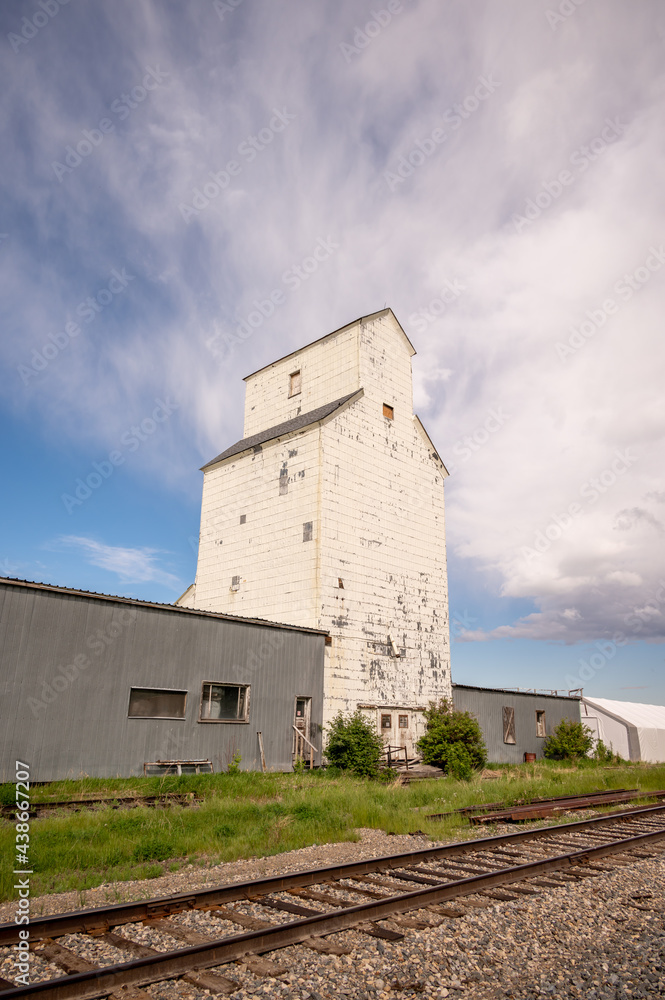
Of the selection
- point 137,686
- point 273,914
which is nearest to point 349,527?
point 137,686

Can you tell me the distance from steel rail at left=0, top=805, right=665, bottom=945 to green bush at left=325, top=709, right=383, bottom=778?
10.3 metres

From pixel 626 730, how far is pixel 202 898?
117ft

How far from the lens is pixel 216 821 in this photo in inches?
439

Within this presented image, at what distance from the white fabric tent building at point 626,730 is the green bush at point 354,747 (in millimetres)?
21559

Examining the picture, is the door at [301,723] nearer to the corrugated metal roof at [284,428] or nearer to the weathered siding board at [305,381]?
the corrugated metal roof at [284,428]

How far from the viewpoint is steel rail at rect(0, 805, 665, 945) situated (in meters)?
5.68

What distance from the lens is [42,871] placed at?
8117 millimetres

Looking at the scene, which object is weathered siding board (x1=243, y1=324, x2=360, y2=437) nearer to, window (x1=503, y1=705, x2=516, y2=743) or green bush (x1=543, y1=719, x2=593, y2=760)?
window (x1=503, y1=705, x2=516, y2=743)

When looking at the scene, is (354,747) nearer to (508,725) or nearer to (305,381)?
(508,725)

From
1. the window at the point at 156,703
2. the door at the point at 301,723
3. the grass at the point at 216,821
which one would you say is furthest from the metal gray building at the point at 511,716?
the window at the point at 156,703

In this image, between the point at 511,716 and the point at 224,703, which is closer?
the point at 224,703

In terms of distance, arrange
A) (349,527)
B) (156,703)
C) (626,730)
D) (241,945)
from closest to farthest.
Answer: (241,945) → (156,703) → (349,527) → (626,730)

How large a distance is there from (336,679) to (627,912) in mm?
15324

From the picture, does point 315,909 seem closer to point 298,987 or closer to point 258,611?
point 298,987
